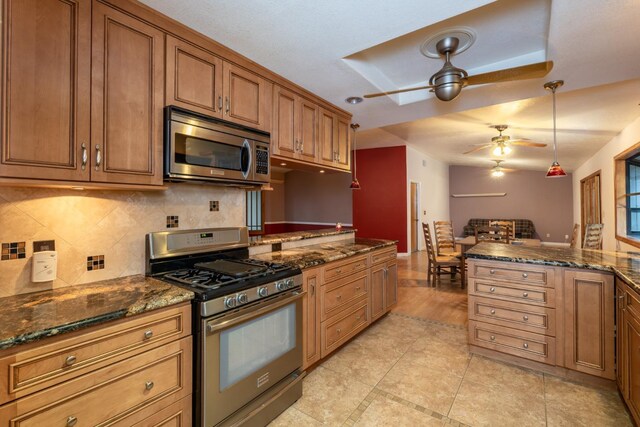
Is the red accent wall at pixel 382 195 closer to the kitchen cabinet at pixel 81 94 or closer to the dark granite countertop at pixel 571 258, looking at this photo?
the dark granite countertop at pixel 571 258

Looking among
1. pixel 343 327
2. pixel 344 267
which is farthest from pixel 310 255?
pixel 343 327

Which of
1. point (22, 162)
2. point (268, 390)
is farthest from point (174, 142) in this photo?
point (268, 390)

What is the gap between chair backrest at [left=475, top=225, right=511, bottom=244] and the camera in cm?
488

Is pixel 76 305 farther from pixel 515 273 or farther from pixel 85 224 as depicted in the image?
pixel 515 273

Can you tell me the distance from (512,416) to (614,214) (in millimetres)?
4525

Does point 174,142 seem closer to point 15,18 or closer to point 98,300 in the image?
point 15,18

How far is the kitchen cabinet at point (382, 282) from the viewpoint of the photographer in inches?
119

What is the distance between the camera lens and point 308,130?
9.07 feet

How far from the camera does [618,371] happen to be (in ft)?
6.40

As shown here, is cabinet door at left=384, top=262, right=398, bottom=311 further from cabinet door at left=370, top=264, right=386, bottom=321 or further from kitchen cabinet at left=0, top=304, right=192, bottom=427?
kitchen cabinet at left=0, top=304, right=192, bottom=427

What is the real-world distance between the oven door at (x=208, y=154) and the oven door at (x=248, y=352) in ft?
2.92

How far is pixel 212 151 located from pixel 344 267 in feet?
4.66

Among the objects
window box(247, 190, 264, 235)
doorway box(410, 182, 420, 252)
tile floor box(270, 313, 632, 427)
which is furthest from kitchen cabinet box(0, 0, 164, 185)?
doorway box(410, 182, 420, 252)

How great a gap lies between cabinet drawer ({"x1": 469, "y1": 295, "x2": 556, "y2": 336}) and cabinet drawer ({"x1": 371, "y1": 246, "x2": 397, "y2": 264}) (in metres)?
0.91
